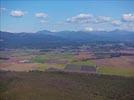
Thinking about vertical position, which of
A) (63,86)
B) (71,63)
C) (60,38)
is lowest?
(63,86)

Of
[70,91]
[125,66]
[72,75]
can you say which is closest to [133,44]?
[125,66]

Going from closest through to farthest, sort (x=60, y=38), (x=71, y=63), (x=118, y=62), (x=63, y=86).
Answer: (x=63, y=86) → (x=118, y=62) → (x=71, y=63) → (x=60, y=38)

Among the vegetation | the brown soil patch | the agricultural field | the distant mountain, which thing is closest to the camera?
the vegetation

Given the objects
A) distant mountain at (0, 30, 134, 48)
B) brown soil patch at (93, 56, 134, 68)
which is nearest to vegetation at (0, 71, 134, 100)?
brown soil patch at (93, 56, 134, 68)

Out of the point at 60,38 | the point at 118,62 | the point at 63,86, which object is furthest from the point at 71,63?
the point at 60,38

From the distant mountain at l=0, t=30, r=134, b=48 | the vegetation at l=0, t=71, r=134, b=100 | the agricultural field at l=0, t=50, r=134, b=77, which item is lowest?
the vegetation at l=0, t=71, r=134, b=100

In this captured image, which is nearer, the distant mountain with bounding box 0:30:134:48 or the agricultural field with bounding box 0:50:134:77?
the agricultural field with bounding box 0:50:134:77

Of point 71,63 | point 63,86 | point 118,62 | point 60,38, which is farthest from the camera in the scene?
point 60,38

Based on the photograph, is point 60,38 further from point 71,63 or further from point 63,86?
point 63,86

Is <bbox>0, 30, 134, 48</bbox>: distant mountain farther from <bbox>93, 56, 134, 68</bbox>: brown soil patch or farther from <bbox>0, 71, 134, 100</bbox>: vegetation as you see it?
<bbox>0, 71, 134, 100</bbox>: vegetation

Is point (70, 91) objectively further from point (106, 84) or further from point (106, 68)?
point (106, 68)

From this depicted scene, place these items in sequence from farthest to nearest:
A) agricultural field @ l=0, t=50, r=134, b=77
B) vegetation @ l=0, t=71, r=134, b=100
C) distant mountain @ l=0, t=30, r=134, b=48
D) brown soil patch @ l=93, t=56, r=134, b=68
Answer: distant mountain @ l=0, t=30, r=134, b=48 < brown soil patch @ l=93, t=56, r=134, b=68 < agricultural field @ l=0, t=50, r=134, b=77 < vegetation @ l=0, t=71, r=134, b=100

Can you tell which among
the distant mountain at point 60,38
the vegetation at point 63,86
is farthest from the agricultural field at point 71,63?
the distant mountain at point 60,38
